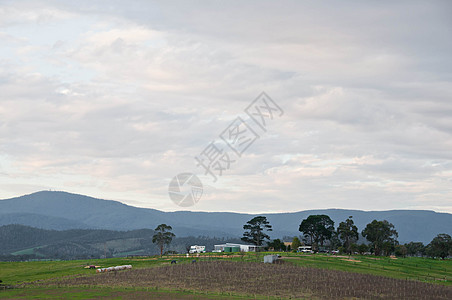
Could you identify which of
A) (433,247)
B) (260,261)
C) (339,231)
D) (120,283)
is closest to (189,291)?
(120,283)

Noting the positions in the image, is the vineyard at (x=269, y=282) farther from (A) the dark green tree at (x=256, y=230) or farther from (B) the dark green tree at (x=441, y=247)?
(B) the dark green tree at (x=441, y=247)

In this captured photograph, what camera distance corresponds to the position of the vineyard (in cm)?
7731

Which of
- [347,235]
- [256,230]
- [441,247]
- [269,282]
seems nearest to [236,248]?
[256,230]

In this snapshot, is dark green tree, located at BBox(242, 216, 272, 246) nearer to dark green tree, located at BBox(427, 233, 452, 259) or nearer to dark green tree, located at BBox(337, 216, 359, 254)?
dark green tree, located at BBox(337, 216, 359, 254)

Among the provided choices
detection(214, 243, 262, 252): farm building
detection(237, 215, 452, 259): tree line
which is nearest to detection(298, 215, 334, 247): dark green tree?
detection(237, 215, 452, 259): tree line

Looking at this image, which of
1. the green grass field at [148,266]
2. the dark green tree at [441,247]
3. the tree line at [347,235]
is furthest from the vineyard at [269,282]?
the dark green tree at [441,247]

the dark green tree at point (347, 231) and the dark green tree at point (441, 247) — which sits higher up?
the dark green tree at point (347, 231)

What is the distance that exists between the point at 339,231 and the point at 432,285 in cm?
8579

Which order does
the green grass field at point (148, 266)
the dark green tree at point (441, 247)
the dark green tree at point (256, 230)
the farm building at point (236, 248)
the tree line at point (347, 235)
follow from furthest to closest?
the dark green tree at point (256, 230) → the tree line at point (347, 235) → the dark green tree at point (441, 247) → the farm building at point (236, 248) → the green grass field at point (148, 266)

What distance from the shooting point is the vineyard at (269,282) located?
254 ft

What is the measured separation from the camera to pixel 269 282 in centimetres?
8475

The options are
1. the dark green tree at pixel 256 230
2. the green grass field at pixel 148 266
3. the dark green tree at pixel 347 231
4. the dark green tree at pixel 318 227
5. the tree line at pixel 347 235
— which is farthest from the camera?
the dark green tree at pixel 256 230

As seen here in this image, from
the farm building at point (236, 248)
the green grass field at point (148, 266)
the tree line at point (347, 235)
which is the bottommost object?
→ the green grass field at point (148, 266)

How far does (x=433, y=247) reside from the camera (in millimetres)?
176125
